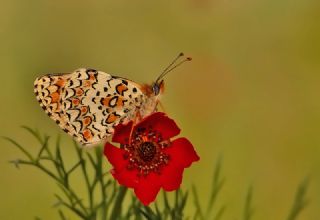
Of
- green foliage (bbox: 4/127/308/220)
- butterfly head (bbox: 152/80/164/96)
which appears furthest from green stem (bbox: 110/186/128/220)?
butterfly head (bbox: 152/80/164/96)

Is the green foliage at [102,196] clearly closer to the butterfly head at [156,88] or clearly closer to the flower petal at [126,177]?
the flower petal at [126,177]

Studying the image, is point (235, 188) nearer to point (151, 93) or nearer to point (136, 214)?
point (136, 214)

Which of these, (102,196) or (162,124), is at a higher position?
(162,124)

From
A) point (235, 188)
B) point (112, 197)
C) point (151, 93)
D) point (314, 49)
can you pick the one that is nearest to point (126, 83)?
point (151, 93)

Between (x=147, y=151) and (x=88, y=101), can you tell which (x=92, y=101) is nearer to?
(x=88, y=101)

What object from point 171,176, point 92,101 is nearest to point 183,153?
point 171,176

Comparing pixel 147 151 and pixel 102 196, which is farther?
pixel 102 196
